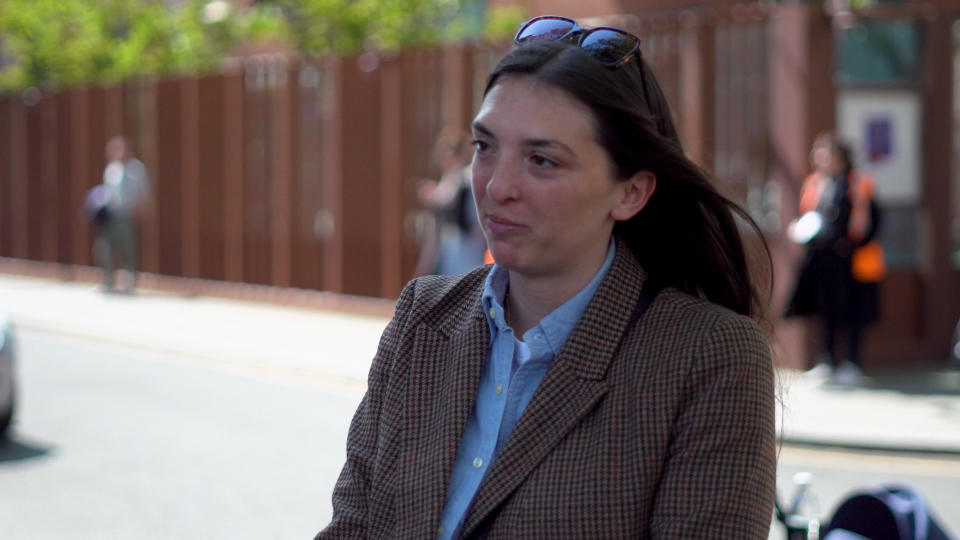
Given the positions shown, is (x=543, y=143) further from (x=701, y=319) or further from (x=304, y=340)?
(x=304, y=340)

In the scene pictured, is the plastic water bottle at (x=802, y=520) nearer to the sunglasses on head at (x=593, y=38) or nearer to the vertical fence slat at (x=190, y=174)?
the sunglasses on head at (x=593, y=38)

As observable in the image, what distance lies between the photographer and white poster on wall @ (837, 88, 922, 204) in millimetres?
12320

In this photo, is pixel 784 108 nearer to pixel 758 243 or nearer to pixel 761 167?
pixel 761 167

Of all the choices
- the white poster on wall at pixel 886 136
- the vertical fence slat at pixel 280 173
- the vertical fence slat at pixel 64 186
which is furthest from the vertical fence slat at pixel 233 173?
the white poster on wall at pixel 886 136

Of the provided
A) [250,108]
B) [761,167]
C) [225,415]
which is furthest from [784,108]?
[250,108]

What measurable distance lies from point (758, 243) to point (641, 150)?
449 mm

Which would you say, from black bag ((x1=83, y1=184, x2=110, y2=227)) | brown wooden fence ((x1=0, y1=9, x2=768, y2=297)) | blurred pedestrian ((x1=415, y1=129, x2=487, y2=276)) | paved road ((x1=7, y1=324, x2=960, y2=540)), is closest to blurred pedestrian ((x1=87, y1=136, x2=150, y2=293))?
black bag ((x1=83, y1=184, x2=110, y2=227))

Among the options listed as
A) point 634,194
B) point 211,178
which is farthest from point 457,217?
point 211,178

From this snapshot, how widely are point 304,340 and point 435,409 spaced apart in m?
12.6

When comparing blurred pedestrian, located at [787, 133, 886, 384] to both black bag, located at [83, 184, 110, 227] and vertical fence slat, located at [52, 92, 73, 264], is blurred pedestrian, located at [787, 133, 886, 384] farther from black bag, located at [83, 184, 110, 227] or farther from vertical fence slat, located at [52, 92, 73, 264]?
vertical fence slat, located at [52, 92, 73, 264]

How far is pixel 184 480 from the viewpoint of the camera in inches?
309

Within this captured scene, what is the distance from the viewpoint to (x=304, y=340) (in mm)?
14766

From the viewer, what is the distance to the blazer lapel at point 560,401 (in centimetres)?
211

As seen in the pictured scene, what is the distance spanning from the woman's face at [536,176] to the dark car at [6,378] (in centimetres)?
731
